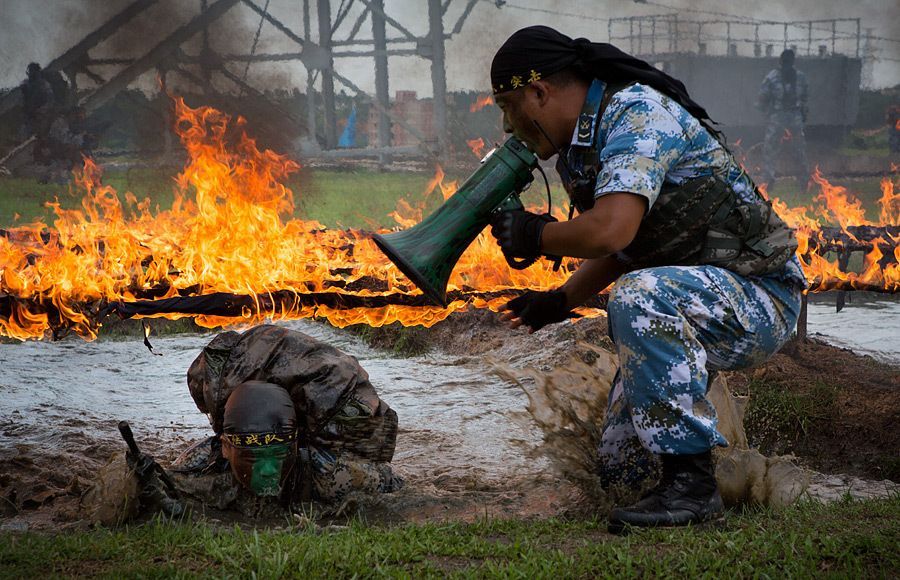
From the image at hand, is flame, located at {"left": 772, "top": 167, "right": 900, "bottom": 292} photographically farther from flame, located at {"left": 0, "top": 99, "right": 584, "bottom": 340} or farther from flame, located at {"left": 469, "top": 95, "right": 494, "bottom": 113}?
flame, located at {"left": 469, "top": 95, "right": 494, "bottom": 113}

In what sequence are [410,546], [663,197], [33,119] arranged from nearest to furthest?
[410,546]
[663,197]
[33,119]

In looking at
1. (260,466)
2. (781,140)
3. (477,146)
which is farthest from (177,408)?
(781,140)

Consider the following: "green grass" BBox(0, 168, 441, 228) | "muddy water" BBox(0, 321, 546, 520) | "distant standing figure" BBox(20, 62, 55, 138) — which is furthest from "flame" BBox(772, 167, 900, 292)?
"distant standing figure" BBox(20, 62, 55, 138)

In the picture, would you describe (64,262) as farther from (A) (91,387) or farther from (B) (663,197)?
(B) (663,197)

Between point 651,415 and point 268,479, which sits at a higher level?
point 651,415

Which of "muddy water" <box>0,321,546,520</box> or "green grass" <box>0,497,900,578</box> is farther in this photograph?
"muddy water" <box>0,321,546,520</box>

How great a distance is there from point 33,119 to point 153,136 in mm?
2499

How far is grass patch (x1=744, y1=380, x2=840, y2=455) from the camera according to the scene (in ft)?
20.3

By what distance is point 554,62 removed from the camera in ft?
11.4

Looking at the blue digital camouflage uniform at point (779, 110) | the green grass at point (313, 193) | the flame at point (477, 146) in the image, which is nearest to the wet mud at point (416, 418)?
the green grass at point (313, 193)

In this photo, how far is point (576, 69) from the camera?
353cm

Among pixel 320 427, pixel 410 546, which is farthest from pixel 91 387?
pixel 410 546

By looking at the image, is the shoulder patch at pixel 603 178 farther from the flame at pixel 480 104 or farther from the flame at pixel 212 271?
the flame at pixel 480 104

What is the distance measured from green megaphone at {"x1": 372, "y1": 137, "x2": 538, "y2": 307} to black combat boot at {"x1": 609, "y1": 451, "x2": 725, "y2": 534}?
0.94 meters
